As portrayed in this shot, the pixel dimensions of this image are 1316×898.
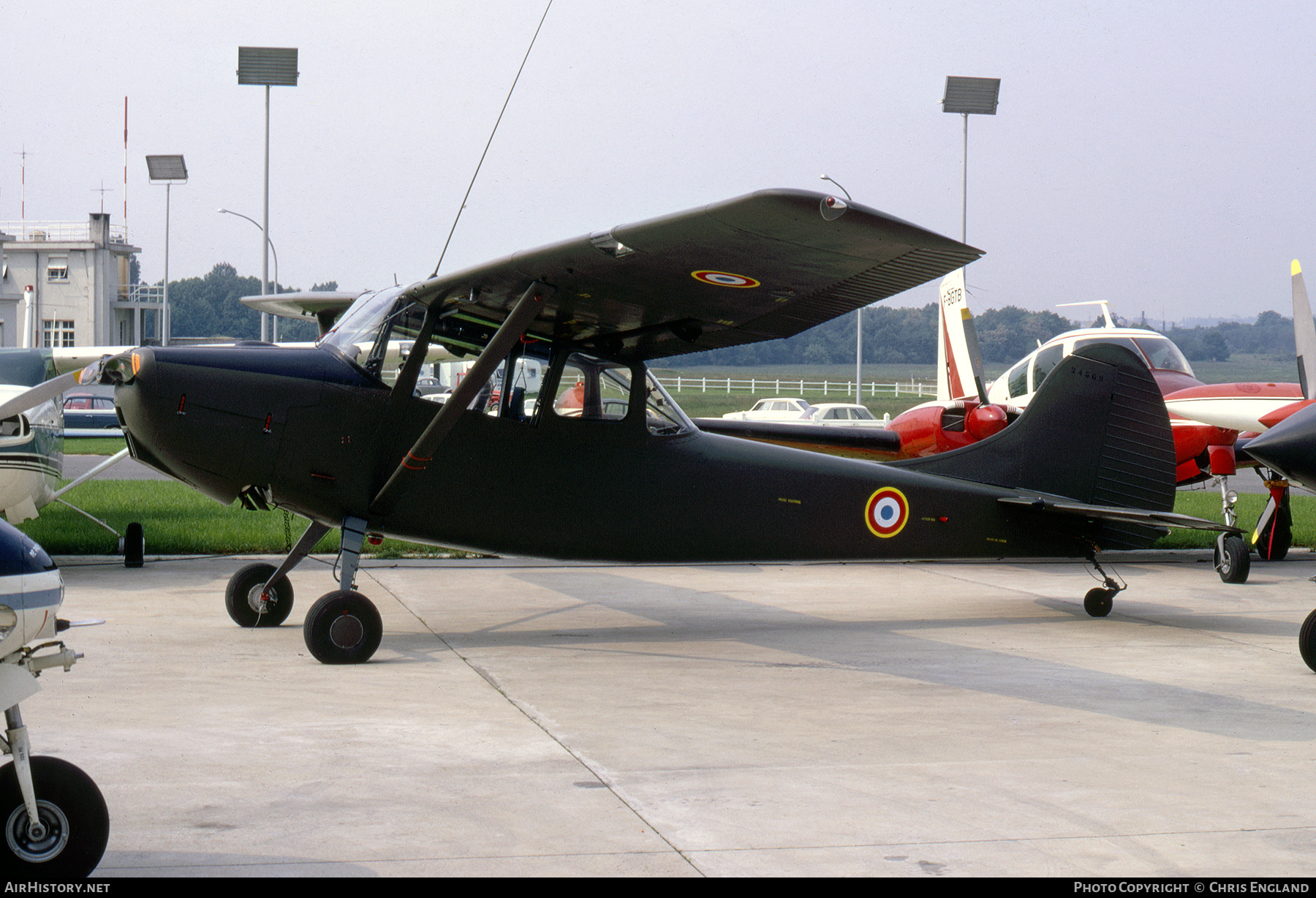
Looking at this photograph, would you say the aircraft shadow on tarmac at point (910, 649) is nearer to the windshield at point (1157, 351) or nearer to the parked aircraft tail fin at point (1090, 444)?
the parked aircraft tail fin at point (1090, 444)

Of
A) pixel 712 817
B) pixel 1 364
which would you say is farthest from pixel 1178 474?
pixel 1 364

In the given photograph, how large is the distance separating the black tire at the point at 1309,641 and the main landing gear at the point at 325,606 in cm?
575

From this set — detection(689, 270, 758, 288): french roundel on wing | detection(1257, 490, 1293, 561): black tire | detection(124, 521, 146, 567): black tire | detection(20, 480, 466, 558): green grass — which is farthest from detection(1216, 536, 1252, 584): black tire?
detection(124, 521, 146, 567): black tire

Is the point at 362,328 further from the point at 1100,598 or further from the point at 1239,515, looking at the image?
the point at 1239,515

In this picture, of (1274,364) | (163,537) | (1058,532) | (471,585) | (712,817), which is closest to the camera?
(712,817)

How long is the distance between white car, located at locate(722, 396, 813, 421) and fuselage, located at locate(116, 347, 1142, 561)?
32.2 m

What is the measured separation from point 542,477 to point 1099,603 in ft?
15.8

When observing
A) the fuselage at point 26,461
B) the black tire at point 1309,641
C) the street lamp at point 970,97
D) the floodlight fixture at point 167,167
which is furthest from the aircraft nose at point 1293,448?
the floodlight fixture at point 167,167

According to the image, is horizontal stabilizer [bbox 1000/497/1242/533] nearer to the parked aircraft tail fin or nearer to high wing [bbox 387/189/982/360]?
the parked aircraft tail fin

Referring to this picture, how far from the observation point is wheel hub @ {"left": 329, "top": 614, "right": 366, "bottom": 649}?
23.4 ft

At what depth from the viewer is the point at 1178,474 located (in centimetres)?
1388

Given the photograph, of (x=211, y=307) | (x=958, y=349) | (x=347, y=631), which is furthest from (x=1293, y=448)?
(x=211, y=307)

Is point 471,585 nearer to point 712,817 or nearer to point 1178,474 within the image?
point 712,817
